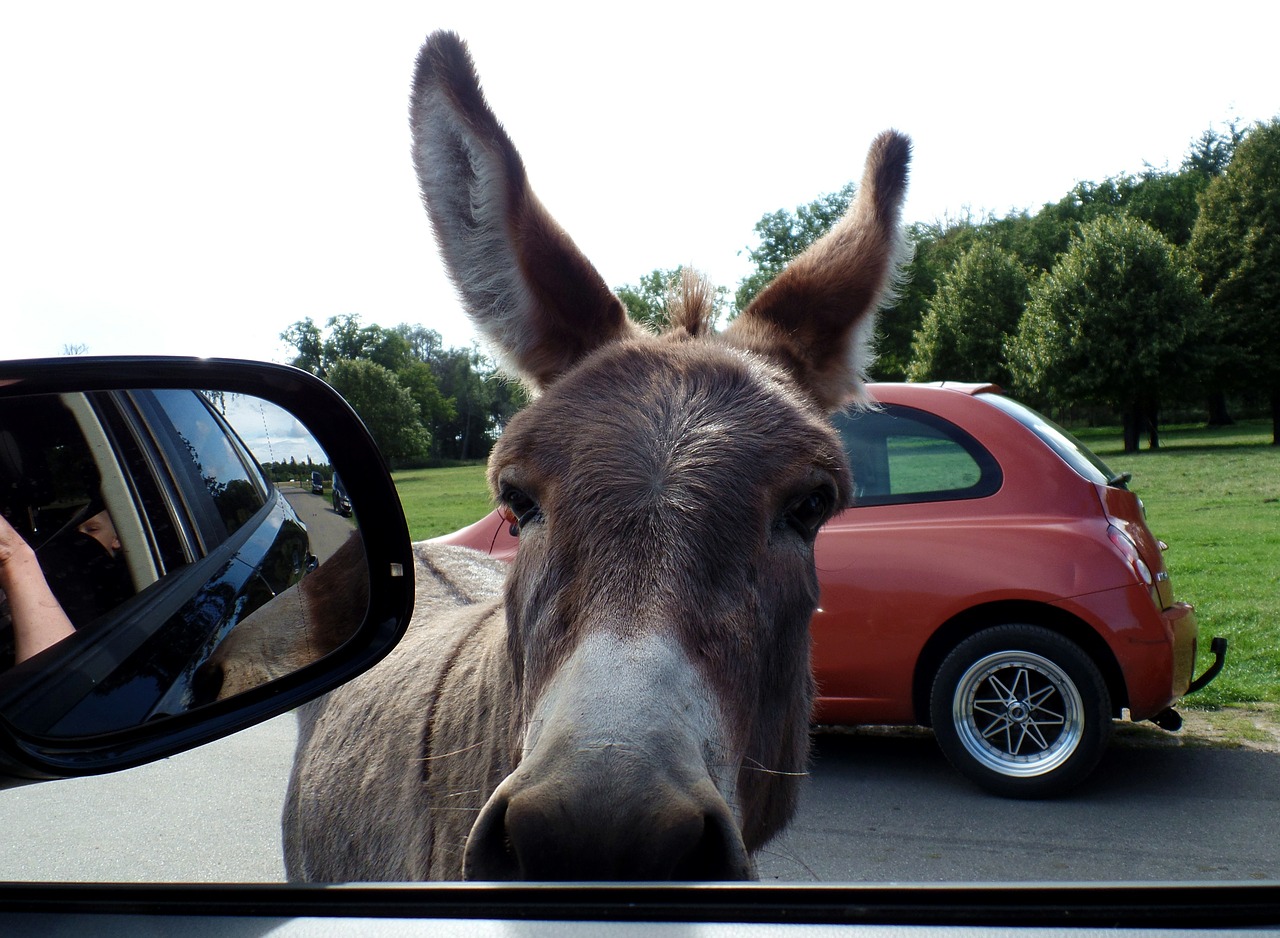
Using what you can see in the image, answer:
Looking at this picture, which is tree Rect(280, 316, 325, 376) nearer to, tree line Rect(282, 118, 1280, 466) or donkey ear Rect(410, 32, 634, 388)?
tree line Rect(282, 118, 1280, 466)

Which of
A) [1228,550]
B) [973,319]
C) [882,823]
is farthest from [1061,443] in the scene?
[973,319]

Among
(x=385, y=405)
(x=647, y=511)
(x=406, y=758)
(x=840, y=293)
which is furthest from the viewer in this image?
(x=385, y=405)

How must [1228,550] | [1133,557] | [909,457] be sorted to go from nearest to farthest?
[1133,557] < [909,457] < [1228,550]

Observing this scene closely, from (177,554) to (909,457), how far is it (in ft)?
16.6

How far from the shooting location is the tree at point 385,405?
2870cm

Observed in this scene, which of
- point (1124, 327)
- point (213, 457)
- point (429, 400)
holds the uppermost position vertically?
point (1124, 327)

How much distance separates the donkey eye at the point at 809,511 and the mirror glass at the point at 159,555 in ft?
3.36

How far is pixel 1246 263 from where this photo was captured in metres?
38.8

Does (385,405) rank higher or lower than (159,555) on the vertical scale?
higher

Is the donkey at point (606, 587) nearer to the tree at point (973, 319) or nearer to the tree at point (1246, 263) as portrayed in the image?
the tree at point (1246, 263)

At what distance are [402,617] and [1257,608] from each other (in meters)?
9.71

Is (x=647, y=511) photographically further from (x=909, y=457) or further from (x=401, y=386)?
(x=401, y=386)

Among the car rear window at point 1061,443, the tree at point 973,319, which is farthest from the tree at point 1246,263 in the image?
the car rear window at point 1061,443

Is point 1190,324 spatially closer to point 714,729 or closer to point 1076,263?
point 1076,263
